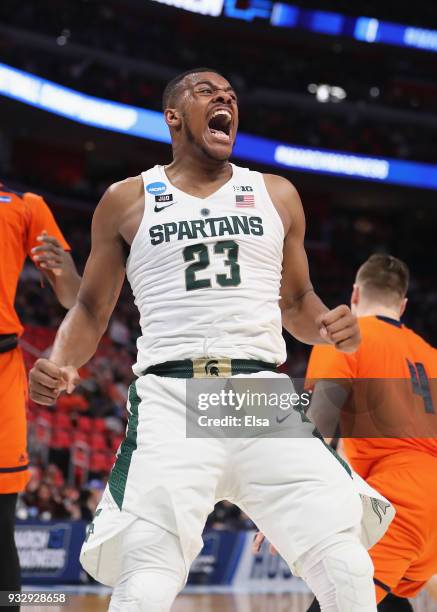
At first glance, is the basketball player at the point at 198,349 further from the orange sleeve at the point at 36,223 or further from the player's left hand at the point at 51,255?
the orange sleeve at the point at 36,223

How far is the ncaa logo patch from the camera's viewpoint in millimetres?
3242

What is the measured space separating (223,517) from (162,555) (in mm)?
8271

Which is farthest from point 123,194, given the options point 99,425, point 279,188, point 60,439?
point 99,425

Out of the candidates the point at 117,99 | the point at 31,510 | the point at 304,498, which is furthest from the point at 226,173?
the point at 117,99

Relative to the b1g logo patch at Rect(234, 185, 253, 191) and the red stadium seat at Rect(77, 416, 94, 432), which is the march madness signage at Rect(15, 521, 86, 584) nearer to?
the red stadium seat at Rect(77, 416, 94, 432)

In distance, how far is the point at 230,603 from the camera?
7.75 metres

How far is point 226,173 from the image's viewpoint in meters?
3.39

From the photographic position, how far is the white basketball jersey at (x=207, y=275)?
2957mm

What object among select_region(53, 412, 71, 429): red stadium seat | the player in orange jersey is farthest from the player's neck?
select_region(53, 412, 71, 429): red stadium seat

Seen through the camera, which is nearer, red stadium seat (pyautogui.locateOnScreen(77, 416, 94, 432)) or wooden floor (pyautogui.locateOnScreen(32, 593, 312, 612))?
wooden floor (pyautogui.locateOnScreen(32, 593, 312, 612))

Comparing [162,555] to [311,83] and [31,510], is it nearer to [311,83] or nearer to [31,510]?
[31,510]

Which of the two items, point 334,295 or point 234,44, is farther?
point 234,44

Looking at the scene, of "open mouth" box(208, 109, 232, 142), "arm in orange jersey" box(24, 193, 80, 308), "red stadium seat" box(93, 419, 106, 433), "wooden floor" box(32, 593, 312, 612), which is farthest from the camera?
"red stadium seat" box(93, 419, 106, 433)

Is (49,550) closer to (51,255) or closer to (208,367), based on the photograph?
(51,255)
